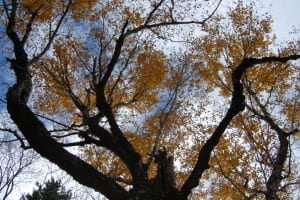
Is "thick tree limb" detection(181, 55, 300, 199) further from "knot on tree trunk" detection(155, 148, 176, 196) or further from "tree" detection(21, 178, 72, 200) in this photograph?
"tree" detection(21, 178, 72, 200)

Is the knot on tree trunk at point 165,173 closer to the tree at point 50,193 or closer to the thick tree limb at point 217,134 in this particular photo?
the thick tree limb at point 217,134

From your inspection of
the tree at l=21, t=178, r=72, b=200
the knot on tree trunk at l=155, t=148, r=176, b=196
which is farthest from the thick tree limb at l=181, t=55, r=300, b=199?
the tree at l=21, t=178, r=72, b=200

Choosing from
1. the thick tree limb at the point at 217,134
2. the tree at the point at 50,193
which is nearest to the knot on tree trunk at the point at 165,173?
the thick tree limb at the point at 217,134

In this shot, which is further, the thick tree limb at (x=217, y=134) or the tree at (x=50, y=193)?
the tree at (x=50, y=193)

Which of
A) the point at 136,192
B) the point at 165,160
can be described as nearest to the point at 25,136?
the point at 136,192

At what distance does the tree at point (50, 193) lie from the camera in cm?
2284

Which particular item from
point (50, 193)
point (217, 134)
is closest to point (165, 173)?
point (217, 134)

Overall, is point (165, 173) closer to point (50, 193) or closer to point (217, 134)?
point (217, 134)

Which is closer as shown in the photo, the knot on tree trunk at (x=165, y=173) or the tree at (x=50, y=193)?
the knot on tree trunk at (x=165, y=173)

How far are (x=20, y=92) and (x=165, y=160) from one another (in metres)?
2.78

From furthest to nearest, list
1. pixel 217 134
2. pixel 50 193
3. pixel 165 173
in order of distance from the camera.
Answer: pixel 50 193 < pixel 165 173 < pixel 217 134

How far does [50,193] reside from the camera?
75.3ft

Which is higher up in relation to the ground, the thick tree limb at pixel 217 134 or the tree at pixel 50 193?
the tree at pixel 50 193

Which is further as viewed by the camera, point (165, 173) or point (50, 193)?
point (50, 193)
